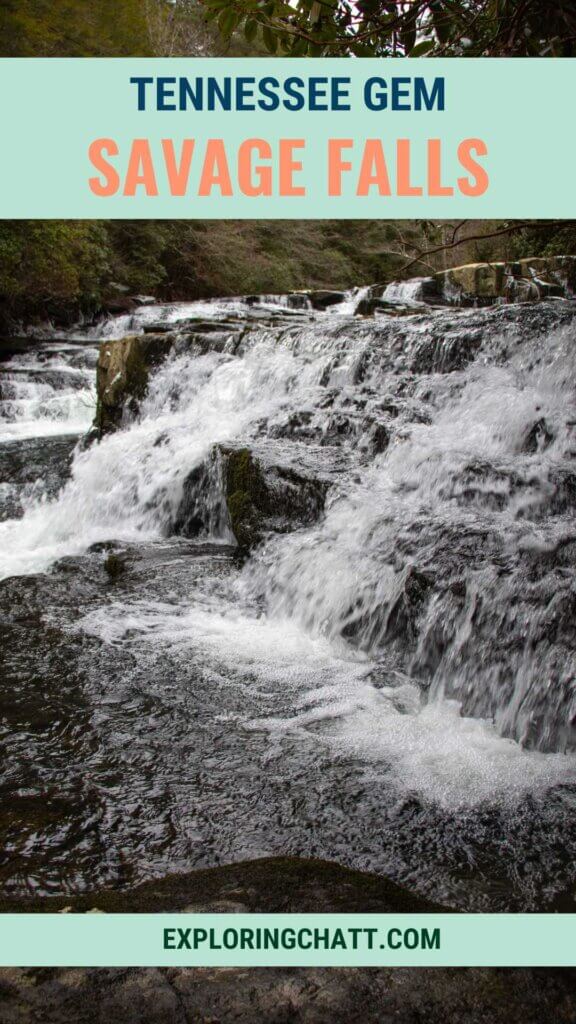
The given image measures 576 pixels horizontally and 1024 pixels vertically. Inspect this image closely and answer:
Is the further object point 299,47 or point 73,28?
point 73,28

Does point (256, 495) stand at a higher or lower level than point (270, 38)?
lower

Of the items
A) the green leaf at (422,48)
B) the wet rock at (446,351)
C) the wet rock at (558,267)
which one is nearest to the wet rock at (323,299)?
the wet rock at (558,267)

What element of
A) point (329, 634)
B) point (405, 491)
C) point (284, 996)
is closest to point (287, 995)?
point (284, 996)

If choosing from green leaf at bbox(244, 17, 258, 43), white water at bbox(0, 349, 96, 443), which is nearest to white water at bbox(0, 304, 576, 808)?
green leaf at bbox(244, 17, 258, 43)

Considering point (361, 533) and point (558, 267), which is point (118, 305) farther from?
point (361, 533)

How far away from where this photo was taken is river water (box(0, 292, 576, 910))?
2.51 m

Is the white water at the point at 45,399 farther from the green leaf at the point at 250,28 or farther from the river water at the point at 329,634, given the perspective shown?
the green leaf at the point at 250,28

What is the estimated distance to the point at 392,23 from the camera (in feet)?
7.86

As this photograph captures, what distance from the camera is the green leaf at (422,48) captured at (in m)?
2.66

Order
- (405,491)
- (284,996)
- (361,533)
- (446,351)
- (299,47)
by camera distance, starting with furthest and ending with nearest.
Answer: (446,351) → (405,491) → (361,533) → (299,47) → (284,996)

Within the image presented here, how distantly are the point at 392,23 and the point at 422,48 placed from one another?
339 mm

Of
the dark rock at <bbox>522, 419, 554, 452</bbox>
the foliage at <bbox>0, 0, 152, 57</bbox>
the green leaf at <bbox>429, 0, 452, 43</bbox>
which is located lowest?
the dark rock at <bbox>522, 419, 554, 452</bbox>

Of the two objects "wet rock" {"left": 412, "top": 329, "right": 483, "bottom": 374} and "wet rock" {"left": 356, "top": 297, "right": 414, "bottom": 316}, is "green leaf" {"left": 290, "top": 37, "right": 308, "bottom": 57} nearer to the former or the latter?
"wet rock" {"left": 412, "top": 329, "right": 483, "bottom": 374}

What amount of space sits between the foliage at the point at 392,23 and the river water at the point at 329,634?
242 cm
